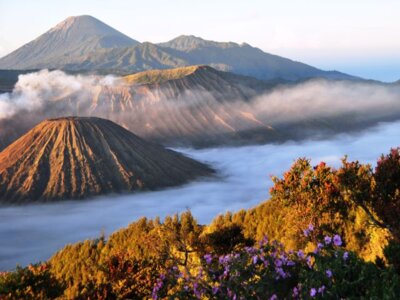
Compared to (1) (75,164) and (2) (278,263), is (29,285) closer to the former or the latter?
(2) (278,263)

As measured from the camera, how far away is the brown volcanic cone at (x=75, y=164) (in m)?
119

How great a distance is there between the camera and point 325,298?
7.76 meters

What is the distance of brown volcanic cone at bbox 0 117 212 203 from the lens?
119125 mm

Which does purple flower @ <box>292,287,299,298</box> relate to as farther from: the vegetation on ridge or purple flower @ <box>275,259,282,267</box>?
purple flower @ <box>275,259,282,267</box>

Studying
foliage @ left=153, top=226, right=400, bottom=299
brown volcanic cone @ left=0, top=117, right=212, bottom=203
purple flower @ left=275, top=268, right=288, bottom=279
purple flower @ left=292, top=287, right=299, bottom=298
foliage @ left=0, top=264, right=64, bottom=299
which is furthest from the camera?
brown volcanic cone @ left=0, top=117, right=212, bottom=203

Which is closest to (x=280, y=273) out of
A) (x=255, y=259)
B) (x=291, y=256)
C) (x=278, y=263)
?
(x=278, y=263)

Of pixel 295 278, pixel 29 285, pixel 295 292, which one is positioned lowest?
pixel 29 285

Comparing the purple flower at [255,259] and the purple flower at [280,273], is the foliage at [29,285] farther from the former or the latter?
the purple flower at [280,273]

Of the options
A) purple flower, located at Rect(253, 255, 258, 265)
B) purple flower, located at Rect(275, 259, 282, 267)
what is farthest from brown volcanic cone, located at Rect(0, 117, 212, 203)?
purple flower, located at Rect(275, 259, 282, 267)

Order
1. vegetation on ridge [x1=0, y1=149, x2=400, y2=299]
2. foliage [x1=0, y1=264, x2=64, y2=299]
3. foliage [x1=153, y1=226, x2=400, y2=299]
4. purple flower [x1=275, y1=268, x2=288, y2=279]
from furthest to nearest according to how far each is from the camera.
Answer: foliage [x1=0, y1=264, x2=64, y2=299] < purple flower [x1=275, y1=268, x2=288, y2=279] < vegetation on ridge [x1=0, y1=149, x2=400, y2=299] < foliage [x1=153, y1=226, x2=400, y2=299]

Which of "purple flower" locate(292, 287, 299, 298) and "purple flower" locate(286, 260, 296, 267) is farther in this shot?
"purple flower" locate(286, 260, 296, 267)

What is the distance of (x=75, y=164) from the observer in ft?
397

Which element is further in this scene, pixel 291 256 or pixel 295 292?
pixel 291 256

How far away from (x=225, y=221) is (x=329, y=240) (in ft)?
52.4
